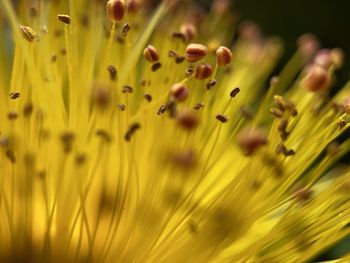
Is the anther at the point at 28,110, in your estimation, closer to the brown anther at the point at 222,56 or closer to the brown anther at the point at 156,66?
the brown anther at the point at 156,66

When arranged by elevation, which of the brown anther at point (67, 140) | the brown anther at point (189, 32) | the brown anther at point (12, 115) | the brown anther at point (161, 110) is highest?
the brown anther at point (189, 32)

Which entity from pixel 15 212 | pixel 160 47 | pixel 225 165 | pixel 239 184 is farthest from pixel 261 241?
pixel 160 47

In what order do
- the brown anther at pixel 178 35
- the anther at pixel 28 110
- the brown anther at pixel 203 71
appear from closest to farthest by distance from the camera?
the anther at pixel 28 110
the brown anther at pixel 203 71
the brown anther at pixel 178 35

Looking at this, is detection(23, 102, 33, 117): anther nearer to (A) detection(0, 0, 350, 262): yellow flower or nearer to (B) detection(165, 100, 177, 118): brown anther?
(A) detection(0, 0, 350, 262): yellow flower

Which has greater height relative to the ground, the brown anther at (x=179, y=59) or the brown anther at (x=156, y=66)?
the brown anther at (x=179, y=59)

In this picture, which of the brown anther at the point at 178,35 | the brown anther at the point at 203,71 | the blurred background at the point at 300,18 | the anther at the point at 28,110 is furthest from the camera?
the blurred background at the point at 300,18

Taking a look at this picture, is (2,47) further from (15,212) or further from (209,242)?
(209,242)

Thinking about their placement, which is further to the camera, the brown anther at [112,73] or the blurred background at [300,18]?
the blurred background at [300,18]

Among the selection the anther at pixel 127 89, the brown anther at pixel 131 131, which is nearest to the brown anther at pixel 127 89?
the anther at pixel 127 89
